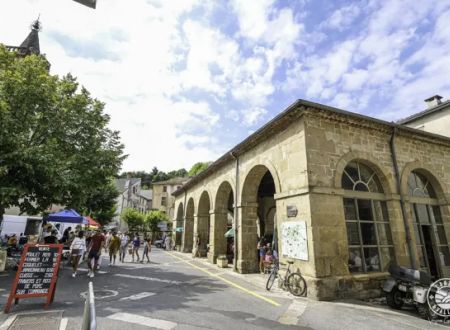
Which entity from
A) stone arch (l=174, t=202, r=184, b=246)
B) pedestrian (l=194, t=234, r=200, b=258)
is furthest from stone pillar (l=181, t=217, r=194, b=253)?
pedestrian (l=194, t=234, r=200, b=258)

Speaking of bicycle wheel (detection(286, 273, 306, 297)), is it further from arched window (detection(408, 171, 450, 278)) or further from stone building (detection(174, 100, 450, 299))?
arched window (detection(408, 171, 450, 278))

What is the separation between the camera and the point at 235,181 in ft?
42.3

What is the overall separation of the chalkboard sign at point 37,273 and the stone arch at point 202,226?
12037 millimetres

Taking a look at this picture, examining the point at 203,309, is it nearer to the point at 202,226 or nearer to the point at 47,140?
the point at 47,140

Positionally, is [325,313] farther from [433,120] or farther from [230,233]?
[433,120]

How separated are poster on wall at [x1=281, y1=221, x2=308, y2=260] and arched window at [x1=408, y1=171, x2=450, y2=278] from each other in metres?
5.05

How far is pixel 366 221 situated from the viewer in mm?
8922

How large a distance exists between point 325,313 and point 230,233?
8730 millimetres

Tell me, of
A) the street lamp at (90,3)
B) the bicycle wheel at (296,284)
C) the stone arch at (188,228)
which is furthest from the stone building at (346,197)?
the stone arch at (188,228)

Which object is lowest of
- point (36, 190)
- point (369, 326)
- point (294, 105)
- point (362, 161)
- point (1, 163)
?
point (369, 326)

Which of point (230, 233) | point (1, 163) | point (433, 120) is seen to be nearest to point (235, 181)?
point (230, 233)

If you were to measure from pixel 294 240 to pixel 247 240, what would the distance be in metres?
3.92

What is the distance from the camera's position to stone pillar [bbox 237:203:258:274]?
38.5ft

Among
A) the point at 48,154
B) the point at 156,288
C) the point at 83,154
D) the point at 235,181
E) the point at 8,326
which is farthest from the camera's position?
the point at 235,181
